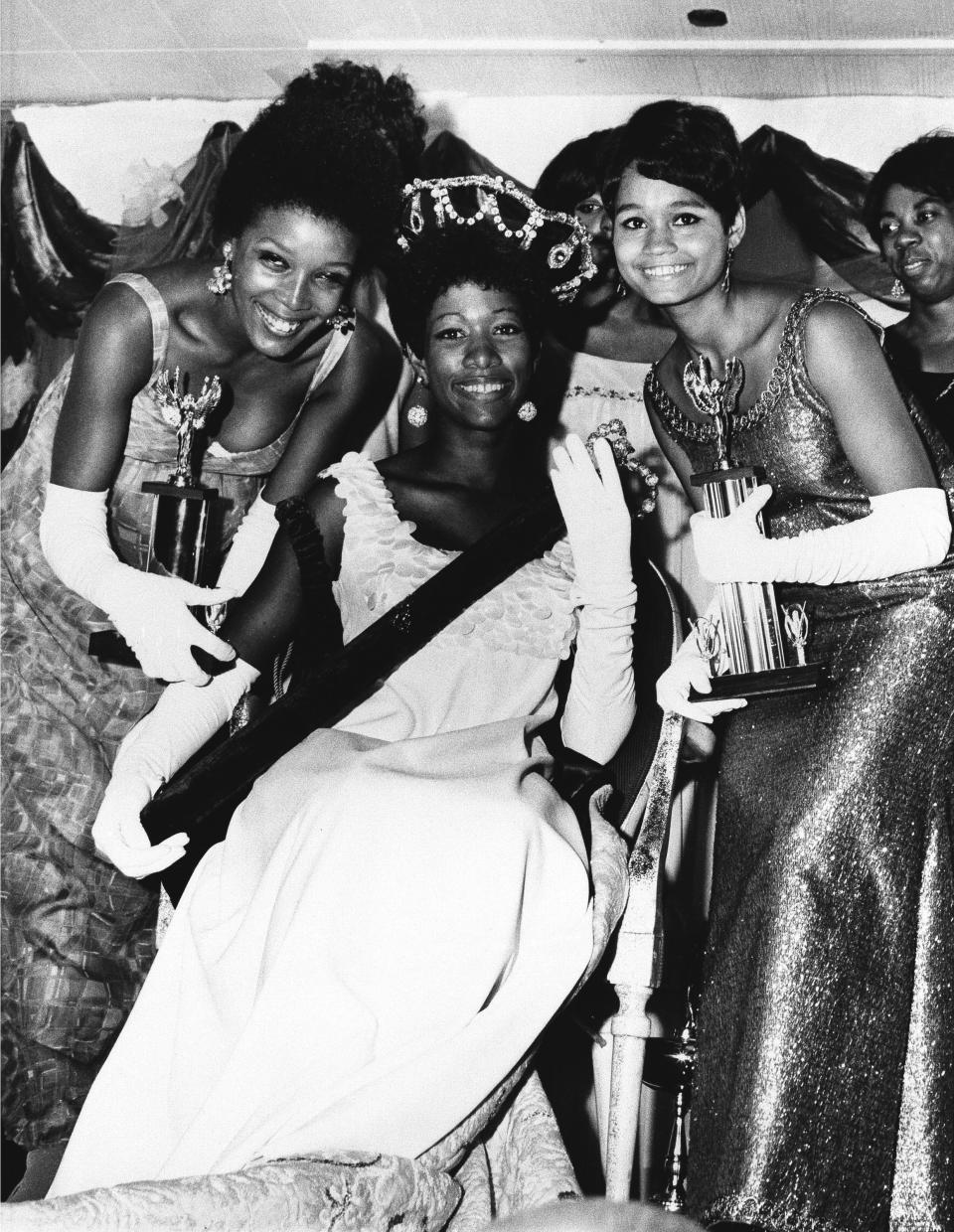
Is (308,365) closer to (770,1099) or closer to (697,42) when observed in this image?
(697,42)

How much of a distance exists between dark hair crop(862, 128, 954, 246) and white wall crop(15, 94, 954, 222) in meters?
0.12

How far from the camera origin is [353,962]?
192 centimetres

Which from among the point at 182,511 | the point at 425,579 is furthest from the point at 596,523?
the point at 182,511

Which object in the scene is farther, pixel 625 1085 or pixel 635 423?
pixel 635 423

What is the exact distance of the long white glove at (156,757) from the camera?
221 centimetres

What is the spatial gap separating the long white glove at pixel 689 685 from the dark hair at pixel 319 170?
80 cm

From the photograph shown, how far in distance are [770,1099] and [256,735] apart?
2.68 ft

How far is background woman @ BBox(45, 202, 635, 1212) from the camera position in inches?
74.4

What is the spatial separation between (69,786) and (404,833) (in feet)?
2.50

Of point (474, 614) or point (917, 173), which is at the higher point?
point (917, 173)

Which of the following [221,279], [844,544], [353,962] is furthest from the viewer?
[221,279]

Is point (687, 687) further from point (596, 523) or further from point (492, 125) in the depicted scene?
point (492, 125)

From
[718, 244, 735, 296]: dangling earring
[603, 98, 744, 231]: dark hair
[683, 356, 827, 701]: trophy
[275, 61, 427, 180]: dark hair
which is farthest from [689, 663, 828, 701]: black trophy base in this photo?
[275, 61, 427, 180]: dark hair

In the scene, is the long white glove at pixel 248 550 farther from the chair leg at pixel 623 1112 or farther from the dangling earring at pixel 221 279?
the chair leg at pixel 623 1112
